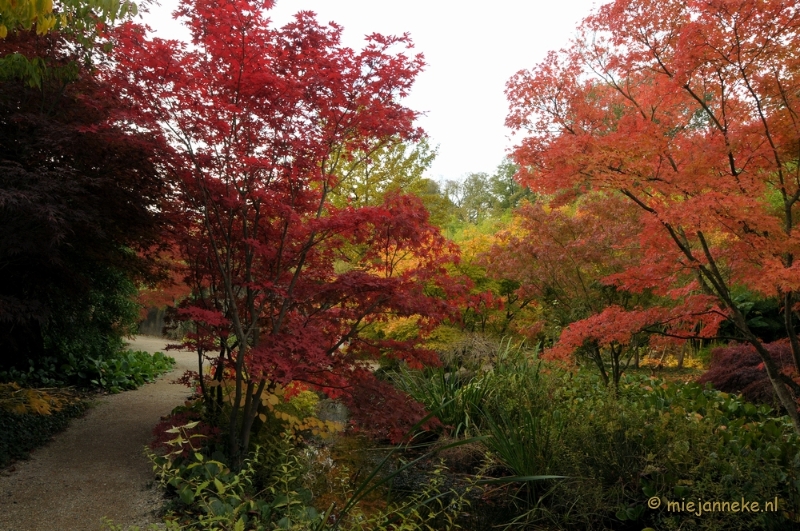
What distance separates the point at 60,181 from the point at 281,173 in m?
1.92

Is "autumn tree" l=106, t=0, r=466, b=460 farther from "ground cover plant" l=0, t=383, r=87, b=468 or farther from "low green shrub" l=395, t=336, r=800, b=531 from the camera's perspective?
"ground cover plant" l=0, t=383, r=87, b=468

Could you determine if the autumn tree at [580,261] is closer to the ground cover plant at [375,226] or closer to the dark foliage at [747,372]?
the dark foliage at [747,372]

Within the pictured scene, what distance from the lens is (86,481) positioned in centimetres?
501

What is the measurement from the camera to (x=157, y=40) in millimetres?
4398

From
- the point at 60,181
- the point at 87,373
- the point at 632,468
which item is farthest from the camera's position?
the point at 87,373

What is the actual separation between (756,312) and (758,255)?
10.1m

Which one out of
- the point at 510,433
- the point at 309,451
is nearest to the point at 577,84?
the point at 510,433

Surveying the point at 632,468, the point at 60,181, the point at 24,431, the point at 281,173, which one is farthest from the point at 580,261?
the point at 24,431

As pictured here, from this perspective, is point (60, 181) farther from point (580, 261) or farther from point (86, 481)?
point (580, 261)

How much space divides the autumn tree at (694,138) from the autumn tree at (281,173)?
1.74m

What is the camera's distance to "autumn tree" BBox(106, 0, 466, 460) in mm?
4535

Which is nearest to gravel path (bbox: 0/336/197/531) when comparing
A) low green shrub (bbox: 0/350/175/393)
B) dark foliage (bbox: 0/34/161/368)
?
dark foliage (bbox: 0/34/161/368)

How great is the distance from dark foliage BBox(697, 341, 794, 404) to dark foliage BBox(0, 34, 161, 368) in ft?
24.9

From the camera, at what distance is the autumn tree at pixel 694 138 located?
14.6ft
